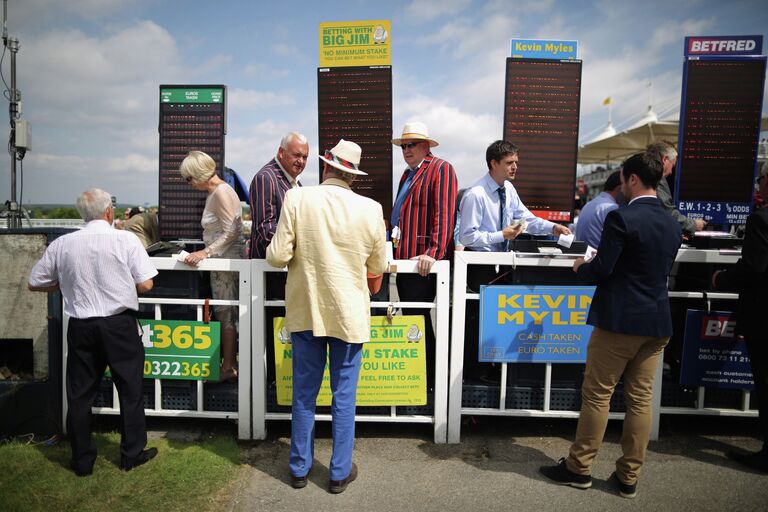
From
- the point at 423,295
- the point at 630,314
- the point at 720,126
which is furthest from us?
the point at 720,126

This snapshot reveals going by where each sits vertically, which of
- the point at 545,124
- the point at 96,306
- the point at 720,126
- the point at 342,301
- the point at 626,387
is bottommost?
the point at 626,387

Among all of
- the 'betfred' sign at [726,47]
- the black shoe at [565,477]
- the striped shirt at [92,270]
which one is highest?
the 'betfred' sign at [726,47]

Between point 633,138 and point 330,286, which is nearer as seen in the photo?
point 330,286

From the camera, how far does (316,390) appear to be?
9.58ft

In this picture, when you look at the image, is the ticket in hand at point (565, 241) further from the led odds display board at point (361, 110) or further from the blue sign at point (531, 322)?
the led odds display board at point (361, 110)

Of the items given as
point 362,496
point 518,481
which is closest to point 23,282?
point 362,496

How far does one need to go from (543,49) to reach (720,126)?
2.44 metres

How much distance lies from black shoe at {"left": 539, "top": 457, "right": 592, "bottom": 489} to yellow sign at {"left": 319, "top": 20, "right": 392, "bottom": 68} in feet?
13.6

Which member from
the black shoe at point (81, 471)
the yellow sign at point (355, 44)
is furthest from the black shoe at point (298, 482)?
the yellow sign at point (355, 44)

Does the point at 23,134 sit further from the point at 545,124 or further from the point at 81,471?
the point at 545,124

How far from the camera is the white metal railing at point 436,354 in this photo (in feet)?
11.1

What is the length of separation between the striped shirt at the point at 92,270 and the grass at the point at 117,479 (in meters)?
1.01

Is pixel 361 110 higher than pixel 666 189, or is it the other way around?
pixel 361 110

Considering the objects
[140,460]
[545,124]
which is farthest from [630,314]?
[545,124]
